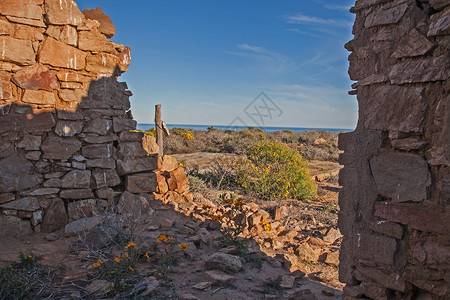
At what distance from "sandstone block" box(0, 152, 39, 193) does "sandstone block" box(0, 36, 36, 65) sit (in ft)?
4.52

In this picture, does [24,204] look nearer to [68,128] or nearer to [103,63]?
[68,128]

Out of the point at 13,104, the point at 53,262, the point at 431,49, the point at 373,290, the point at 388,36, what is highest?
the point at 388,36

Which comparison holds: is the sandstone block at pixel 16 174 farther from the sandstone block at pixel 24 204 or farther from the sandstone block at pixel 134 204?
the sandstone block at pixel 134 204

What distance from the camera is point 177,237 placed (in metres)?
4.82

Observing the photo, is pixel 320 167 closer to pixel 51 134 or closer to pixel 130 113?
pixel 130 113

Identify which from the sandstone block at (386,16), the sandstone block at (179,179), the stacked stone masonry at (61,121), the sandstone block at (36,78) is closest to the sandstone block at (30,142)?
the stacked stone masonry at (61,121)

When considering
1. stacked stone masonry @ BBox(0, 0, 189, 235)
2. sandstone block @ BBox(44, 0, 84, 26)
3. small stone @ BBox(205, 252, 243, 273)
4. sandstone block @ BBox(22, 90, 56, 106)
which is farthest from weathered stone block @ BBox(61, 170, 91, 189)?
small stone @ BBox(205, 252, 243, 273)

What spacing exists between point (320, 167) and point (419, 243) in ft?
32.6

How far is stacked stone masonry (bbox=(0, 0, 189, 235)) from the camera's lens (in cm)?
490

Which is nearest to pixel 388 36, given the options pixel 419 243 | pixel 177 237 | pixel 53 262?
pixel 419 243

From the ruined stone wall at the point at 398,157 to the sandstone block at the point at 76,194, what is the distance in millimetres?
4273

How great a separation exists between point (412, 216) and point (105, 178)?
4.78 m

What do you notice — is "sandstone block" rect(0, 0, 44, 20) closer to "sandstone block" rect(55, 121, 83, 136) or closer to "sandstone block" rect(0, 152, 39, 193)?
"sandstone block" rect(55, 121, 83, 136)

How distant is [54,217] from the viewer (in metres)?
5.23
